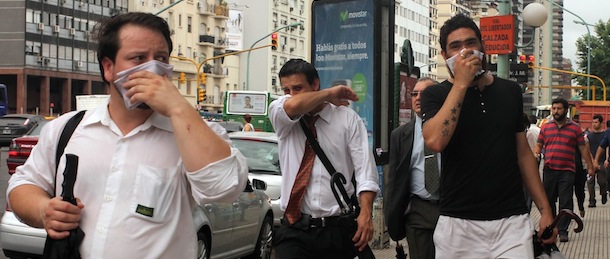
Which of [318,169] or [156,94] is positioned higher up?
[156,94]

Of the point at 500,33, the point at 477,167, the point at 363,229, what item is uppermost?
the point at 500,33

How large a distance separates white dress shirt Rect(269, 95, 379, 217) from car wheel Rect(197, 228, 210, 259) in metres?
4.08

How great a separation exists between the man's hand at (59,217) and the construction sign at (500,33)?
13878 millimetres

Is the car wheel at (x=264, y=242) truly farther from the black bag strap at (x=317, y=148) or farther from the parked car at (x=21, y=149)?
the parked car at (x=21, y=149)

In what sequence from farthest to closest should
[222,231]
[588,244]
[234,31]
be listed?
[234,31] < [588,244] < [222,231]

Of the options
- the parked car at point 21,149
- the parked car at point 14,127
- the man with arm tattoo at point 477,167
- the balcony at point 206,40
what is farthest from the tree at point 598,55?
the man with arm tattoo at point 477,167

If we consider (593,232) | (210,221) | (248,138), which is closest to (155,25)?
(210,221)

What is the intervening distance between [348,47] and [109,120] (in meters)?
10.3

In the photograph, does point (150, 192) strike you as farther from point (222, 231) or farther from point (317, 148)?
point (222, 231)

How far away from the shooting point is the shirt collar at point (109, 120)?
3.40 m

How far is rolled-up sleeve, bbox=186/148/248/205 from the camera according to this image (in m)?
3.19

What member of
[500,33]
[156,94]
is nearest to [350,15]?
[500,33]

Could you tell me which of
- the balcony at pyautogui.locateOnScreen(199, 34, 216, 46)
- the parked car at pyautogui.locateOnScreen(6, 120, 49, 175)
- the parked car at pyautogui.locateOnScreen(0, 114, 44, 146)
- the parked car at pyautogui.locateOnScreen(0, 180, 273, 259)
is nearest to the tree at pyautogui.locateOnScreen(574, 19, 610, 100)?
the balcony at pyautogui.locateOnScreen(199, 34, 216, 46)

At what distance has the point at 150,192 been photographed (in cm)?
334
